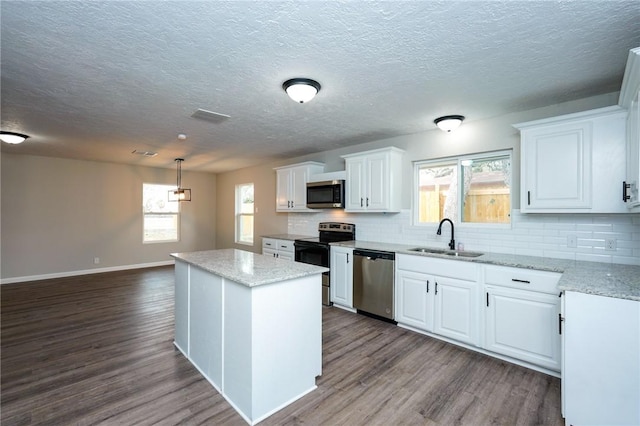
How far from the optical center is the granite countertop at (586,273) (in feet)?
5.87

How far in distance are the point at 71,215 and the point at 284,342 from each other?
634 centimetres

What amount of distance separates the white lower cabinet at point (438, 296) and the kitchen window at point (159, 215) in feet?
20.3

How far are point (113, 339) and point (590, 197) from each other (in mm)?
4745

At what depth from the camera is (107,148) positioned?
4.94 metres

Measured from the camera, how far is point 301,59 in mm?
2121

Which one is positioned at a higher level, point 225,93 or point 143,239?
point 225,93

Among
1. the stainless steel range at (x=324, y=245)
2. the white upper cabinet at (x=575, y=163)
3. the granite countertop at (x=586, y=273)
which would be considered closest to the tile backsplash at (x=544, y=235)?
the granite countertop at (x=586, y=273)

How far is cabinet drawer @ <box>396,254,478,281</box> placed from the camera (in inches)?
114

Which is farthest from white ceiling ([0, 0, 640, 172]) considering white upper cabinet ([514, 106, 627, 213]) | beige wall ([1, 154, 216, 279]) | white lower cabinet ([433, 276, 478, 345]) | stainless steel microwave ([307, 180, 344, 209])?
beige wall ([1, 154, 216, 279])

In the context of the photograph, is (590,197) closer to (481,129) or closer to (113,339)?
(481,129)

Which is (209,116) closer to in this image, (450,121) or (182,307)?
(182,307)

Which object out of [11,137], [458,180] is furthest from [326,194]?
[11,137]

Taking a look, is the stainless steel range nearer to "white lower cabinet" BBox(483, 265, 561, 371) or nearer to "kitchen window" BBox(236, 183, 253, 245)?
"white lower cabinet" BBox(483, 265, 561, 371)

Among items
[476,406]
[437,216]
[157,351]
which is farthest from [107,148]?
[476,406]
